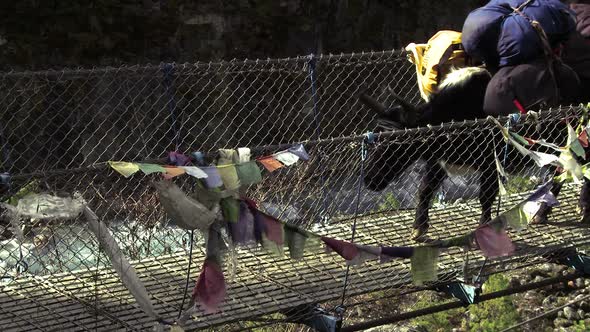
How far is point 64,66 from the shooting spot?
272 inches

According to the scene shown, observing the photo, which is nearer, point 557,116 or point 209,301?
point 209,301

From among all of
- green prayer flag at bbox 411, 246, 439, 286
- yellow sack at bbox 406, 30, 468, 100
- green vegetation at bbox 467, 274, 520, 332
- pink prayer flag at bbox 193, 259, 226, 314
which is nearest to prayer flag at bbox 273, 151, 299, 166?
pink prayer flag at bbox 193, 259, 226, 314

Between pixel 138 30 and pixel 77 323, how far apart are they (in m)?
4.72

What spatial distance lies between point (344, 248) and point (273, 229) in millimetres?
258

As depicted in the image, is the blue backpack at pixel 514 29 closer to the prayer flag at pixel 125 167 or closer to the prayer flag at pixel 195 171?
the prayer flag at pixel 195 171

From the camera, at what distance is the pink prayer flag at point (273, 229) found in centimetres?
243

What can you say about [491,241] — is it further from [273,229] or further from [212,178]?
[212,178]

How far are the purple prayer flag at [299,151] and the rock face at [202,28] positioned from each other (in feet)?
15.4

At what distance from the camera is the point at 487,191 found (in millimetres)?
3799

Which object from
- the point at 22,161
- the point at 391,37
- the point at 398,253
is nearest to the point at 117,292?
the point at 398,253

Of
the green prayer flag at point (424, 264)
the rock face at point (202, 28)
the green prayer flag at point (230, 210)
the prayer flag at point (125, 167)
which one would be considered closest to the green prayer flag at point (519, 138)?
the green prayer flag at point (424, 264)

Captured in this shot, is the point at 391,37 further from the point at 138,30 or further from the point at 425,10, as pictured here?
the point at 138,30

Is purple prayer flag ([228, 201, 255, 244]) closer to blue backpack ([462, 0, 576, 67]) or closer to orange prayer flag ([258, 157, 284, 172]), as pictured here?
orange prayer flag ([258, 157, 284, 172])

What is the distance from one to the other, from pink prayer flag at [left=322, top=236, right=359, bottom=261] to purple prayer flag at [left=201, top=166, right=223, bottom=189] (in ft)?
1.33
